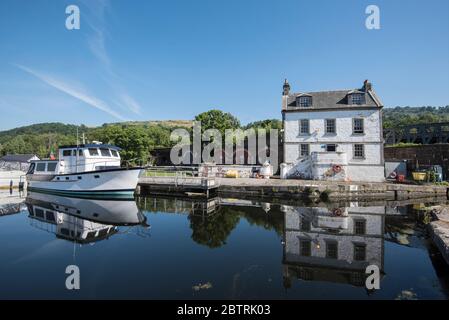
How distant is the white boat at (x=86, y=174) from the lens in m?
19.4

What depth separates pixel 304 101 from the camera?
26109mm

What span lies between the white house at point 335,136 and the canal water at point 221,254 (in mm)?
7802

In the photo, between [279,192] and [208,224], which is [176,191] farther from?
[208,224]

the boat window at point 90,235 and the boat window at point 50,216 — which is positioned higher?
the boat window at point 50,216

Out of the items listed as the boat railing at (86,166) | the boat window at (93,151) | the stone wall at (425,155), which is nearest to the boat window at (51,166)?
the boat railing at (86,166)

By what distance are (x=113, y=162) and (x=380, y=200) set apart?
71.2 feet

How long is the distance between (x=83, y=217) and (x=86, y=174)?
257 inches

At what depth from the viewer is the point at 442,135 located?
34.4 m

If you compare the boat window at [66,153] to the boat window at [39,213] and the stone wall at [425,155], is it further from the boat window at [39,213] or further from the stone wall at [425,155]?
the stone wall at [425,155]

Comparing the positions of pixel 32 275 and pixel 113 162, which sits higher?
pixel 113 162

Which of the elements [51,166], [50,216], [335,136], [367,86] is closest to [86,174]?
[51,166]
